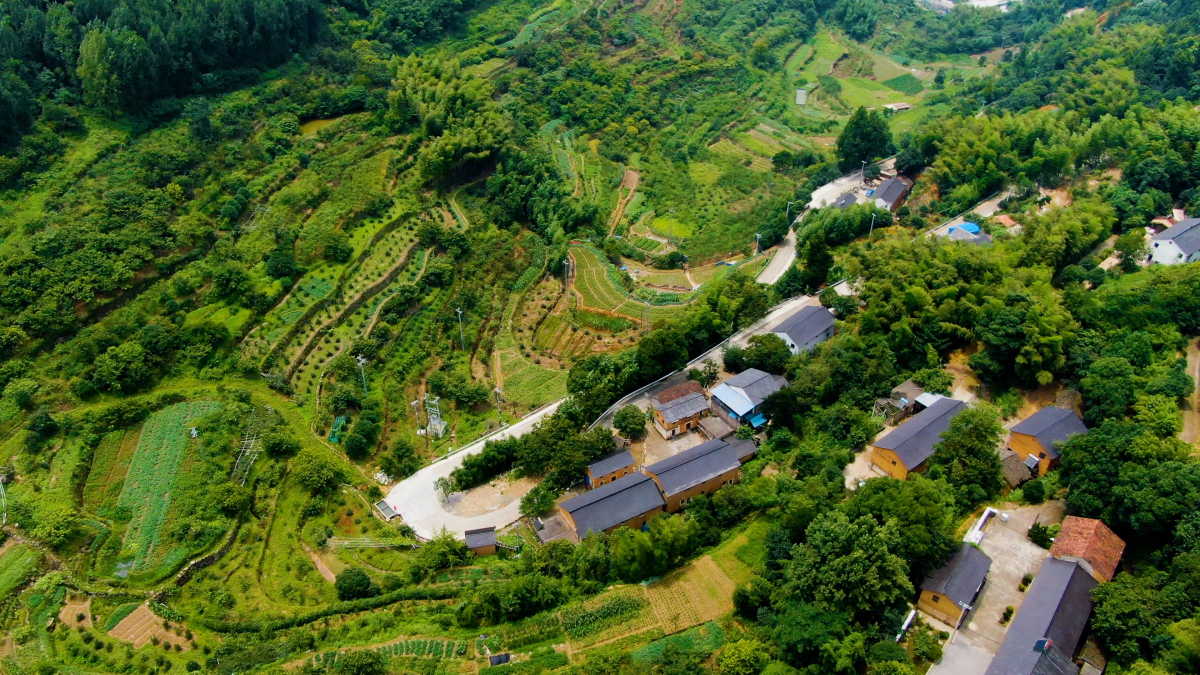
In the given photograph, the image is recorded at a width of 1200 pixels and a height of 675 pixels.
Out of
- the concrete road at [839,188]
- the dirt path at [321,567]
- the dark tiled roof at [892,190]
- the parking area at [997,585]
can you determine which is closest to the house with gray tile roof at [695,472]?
the parking area at [997,585]

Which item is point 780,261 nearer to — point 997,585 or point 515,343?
point 515,343

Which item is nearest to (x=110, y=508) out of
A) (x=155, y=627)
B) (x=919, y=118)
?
(x=155, y=627)

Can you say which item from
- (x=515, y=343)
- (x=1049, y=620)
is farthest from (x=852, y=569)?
(x=515, y=343)

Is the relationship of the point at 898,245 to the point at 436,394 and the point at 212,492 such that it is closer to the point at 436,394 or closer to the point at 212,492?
the point at 436,394

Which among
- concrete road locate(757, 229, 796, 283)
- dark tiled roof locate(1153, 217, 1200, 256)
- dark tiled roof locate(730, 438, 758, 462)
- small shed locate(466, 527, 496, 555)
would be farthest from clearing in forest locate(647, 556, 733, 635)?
dark tiled roof locate(1153, 217, 1200, 256)

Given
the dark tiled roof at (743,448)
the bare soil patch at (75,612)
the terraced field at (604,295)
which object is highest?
the bare soil patch at (75,612)

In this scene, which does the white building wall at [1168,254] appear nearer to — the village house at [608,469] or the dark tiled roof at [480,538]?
the village house at [608,469]

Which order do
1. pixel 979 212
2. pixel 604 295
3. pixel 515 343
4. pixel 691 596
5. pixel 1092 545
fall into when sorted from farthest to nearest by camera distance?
pixel 979 212, pixel 604 295, pixel 515 343, pixel 691 596, pixel 1092 545
